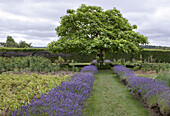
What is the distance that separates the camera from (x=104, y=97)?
5773 mm

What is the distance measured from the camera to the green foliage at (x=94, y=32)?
12.3m

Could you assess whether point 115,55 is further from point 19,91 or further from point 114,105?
point 19,91

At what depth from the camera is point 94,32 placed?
14.1 m

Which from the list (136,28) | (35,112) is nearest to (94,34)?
(136,28)

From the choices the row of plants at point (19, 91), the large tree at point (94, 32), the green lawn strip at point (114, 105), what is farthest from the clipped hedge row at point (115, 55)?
the green lawn strip at point (114, 105)

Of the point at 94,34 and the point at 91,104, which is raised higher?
the point at 94,34

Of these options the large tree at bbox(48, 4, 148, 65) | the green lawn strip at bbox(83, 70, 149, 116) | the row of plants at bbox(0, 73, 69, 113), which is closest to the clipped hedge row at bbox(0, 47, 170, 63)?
the large tree at bbox(48, 4, 148, 65)

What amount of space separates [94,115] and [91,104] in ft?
2.85

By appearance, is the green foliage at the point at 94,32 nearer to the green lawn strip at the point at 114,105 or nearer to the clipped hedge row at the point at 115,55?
the clipped hedge row at the point at 115,55

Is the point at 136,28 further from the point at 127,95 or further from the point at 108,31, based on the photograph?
the point at 127,95

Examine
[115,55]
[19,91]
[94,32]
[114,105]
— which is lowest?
[114,105]

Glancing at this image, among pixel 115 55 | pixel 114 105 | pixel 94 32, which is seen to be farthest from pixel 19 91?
pixel 115 55

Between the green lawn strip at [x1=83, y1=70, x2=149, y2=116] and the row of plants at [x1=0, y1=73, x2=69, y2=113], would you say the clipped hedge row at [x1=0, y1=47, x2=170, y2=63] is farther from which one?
the green lawn strip at [x1=83, y1=70, x2=149, y2=116]

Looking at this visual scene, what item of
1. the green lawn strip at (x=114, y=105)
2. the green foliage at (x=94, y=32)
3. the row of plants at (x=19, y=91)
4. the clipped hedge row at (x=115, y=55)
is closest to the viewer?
the row of plants at (x=19, y=91)
